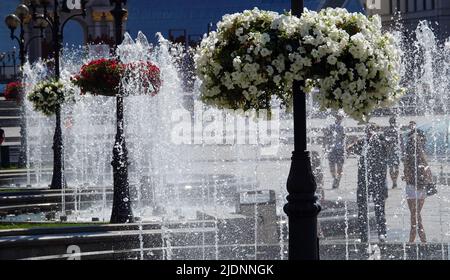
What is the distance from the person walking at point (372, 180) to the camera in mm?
12930

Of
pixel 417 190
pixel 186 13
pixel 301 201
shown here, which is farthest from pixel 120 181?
pixel 186 13

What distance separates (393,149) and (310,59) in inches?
447

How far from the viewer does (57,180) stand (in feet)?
66.9

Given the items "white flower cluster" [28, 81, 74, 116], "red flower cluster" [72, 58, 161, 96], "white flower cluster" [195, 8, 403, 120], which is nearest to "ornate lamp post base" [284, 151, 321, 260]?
"white flower cluster" [195, 8, 403, 120]

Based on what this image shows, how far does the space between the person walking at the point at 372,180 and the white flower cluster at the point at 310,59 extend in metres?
5.32

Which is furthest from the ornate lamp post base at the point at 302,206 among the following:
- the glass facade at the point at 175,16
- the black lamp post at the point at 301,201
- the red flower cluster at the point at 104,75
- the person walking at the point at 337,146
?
the glass facade at the point at 175,16

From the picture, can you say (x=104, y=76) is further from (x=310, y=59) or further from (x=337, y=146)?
(x=310, y=59)

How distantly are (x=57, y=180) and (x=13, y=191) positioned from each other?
125 cm

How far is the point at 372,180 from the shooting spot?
14.0 meters

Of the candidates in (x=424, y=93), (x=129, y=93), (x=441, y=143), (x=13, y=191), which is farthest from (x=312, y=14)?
(x=424, y=93)

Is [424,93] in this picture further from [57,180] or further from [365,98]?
[365,98]

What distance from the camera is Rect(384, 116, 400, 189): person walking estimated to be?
15991 mm

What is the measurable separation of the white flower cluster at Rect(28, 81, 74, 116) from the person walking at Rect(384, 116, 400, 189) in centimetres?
740
